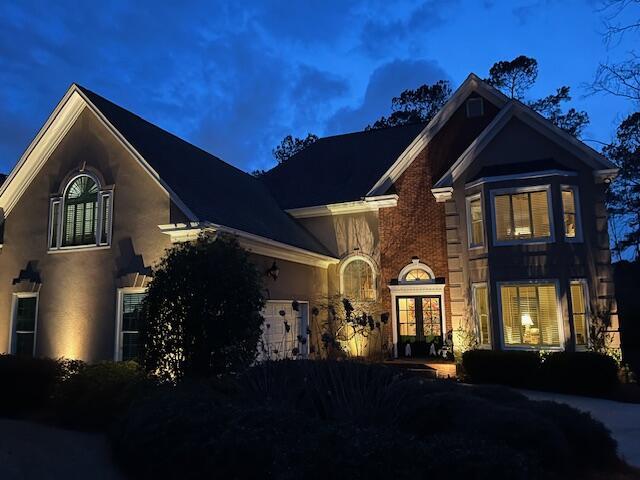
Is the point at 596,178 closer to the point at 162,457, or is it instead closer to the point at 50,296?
the point at 162,457

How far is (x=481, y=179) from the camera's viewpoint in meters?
14.7

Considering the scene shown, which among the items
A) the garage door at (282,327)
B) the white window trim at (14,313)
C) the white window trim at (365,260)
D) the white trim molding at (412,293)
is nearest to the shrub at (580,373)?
the white trim molding at (412,293)

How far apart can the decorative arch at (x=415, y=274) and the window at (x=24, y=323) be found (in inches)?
436

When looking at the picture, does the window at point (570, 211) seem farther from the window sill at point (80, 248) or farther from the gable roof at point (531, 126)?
the window sill at point (80, 248)

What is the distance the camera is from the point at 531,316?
13844mm

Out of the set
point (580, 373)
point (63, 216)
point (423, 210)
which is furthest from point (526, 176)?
point (63, 216)

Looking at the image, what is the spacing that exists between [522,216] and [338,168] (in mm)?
8304

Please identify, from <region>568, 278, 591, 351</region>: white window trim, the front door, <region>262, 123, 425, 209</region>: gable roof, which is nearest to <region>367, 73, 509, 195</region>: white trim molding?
<region>262, 123, 425, 209</region>: gable roof

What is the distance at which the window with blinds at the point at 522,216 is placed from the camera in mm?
14188

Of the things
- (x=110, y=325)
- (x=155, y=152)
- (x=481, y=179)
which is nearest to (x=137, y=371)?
(x=110, y=325)

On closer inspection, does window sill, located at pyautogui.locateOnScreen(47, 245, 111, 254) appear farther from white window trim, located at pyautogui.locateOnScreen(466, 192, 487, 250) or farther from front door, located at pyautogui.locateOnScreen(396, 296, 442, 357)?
white window trim, located at pyautogui.locateOnScreen(466, 192, 487, 250)

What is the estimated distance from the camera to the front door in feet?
53.1

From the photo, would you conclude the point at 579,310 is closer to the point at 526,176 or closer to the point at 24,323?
the point at 526,176

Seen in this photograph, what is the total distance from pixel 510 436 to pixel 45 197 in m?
13.6
